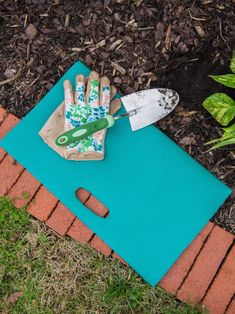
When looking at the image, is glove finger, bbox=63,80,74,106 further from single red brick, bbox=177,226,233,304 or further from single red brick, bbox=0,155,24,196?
single red brick, bbox=177,226,233,304

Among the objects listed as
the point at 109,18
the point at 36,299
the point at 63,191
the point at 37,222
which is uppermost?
the point at 109,18

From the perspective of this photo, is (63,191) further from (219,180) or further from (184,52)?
(184,52)

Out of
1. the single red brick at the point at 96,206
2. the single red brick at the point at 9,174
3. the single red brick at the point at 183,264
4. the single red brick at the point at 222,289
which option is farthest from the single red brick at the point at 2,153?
the single red brick at the point at 222,289

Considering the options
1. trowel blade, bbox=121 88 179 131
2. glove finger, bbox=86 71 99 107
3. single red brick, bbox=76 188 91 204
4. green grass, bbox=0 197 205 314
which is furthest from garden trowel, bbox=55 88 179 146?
green grass, bbox=0 197 205 314

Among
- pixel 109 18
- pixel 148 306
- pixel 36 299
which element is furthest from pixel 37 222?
pixel 109 18

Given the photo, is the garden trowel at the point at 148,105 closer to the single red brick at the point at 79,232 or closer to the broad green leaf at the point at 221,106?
the broad green leaf at the point at 221,106

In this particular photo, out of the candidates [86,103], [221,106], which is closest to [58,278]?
[86,103]

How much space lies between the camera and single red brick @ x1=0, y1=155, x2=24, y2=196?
1905mm

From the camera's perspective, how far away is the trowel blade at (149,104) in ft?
5.90

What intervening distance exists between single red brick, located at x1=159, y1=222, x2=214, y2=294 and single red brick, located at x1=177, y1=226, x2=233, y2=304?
0.02m

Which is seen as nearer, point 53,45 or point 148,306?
point 148,306

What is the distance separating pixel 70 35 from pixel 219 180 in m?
0.85

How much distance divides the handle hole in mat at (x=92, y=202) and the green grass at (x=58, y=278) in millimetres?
149

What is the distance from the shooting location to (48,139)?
1.84 meters
